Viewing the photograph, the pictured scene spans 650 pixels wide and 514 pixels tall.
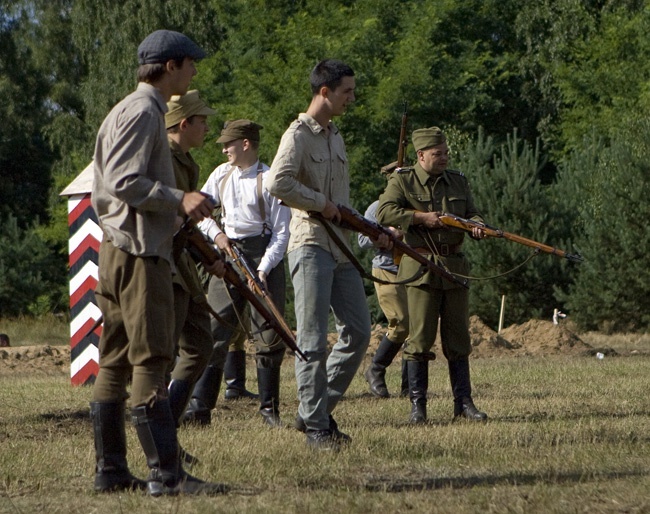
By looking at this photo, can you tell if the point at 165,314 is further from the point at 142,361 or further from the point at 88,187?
the point at 88,187

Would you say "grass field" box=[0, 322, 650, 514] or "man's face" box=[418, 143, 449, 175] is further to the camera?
"man's face" box=[418, 143, 449, 175]

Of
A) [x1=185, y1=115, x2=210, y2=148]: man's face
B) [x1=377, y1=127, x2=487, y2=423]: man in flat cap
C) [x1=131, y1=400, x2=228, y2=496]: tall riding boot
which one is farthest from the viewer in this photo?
[x1=377, y1=127, x2=487, y2=423]: man in flat cap

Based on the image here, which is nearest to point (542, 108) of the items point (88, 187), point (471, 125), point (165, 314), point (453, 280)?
point (471, 125)

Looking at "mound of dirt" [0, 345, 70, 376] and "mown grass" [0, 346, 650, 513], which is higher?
"mown grass" [0, 346, 650, 513]

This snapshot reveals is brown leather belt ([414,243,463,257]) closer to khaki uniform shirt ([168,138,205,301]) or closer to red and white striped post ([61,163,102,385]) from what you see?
khaki uniform shirt ([168,138,205,301])

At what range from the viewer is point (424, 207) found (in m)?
8.83

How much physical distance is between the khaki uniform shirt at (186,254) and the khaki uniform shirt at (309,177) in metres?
0.42

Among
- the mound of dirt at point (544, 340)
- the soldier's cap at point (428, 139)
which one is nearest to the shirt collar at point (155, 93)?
the soldier's cap at point (428, 139)

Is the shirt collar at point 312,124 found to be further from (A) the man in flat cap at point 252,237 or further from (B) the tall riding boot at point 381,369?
(B) the tall riding boot at point 381,369

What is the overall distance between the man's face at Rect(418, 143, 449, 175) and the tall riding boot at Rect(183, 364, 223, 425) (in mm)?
1955

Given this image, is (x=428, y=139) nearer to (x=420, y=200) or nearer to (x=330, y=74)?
(x=420, y=200)

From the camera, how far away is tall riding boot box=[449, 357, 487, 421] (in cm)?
869

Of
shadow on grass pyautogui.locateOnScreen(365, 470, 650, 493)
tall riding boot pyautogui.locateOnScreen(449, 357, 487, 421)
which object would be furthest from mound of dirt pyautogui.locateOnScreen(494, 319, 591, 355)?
shadow on grass pyautogui.locateOnScreen(365, 470, 650, 493)

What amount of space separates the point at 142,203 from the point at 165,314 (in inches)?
19.4
